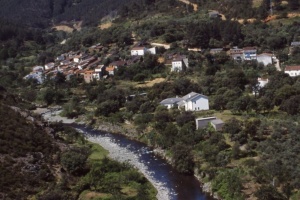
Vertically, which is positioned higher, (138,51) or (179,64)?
(138,51)

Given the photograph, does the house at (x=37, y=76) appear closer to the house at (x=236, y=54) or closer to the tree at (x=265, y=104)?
the house at (x=236, y=54)

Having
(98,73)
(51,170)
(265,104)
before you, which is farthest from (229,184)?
(98,73)

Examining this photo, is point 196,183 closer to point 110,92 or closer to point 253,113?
point 253,113

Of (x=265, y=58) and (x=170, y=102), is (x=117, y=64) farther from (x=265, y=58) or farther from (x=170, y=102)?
(x=265, y=58)

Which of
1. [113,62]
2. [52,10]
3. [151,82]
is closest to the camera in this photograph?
[151,82]

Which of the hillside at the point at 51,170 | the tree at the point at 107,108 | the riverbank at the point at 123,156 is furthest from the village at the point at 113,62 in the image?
the hillside at the point at 51,170

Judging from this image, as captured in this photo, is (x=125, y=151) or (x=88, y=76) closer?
(x=125, y=151)

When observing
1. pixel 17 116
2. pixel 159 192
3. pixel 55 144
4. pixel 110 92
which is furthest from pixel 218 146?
pixel 110 92

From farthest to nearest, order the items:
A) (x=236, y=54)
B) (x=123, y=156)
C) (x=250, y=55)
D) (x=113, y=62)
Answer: (x=113, y=62), (x=236, y=54), (x=250, y=55), (x=123, y=156)
